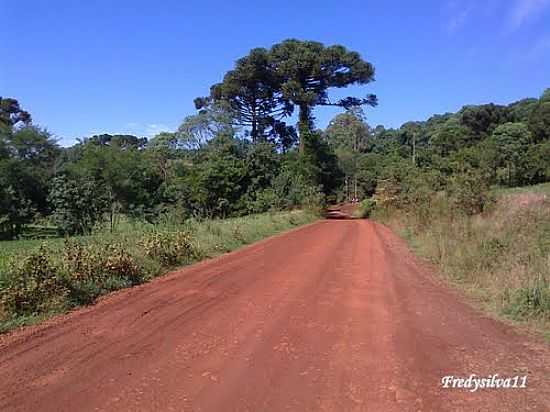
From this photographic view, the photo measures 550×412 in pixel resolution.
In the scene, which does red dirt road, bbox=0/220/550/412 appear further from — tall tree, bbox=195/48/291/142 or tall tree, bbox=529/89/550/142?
tall tree, bbox=529/89/550/142

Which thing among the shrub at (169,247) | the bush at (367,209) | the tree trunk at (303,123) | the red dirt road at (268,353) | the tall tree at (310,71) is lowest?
the bush at (367,209)

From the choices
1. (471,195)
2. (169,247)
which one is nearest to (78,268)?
(169,247)

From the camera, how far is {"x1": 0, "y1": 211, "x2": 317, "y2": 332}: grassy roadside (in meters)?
7.10

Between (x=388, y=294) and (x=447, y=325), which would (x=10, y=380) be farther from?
(x=388, y=294)

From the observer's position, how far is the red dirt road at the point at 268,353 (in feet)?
13.5

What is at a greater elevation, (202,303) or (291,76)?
(291,76)

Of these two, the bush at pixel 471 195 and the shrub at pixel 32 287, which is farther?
the bush at pixel 471 195

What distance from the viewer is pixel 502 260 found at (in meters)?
9.91

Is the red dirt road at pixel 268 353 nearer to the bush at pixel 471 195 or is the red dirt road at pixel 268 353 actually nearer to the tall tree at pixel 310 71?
the bush at pixel 471 195

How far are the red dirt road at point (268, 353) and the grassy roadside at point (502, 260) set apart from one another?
0.54 meters

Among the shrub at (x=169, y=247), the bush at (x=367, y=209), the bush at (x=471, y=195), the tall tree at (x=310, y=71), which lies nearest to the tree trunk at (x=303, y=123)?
the tall tree at (x=310, y=71)

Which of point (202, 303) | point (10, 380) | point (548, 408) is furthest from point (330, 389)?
point (202, 303)

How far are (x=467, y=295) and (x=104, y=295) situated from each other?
6219 millimetres

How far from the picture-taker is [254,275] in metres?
10.5
